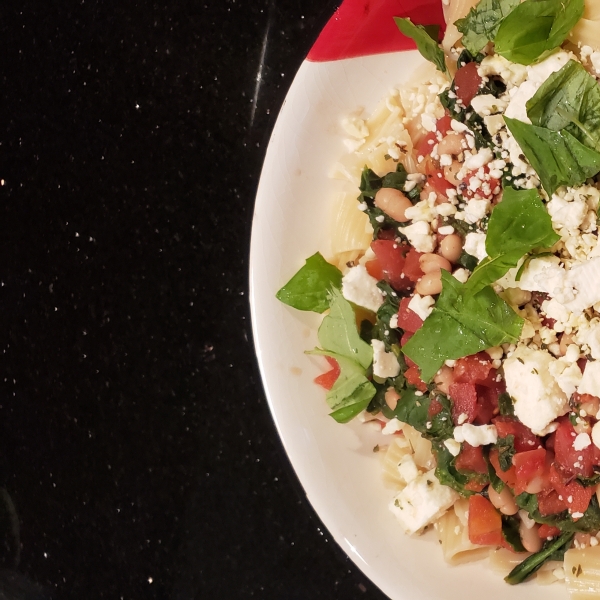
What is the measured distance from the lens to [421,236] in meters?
1.66

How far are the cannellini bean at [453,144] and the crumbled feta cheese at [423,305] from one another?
400 mm

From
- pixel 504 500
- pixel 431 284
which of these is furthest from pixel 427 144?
pixel 504 500

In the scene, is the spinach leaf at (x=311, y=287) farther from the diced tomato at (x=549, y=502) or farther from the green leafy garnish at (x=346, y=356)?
the diced tomato at (x=549, y=502)

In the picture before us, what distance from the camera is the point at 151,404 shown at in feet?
7.96

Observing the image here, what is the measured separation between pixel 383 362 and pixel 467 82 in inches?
31.5

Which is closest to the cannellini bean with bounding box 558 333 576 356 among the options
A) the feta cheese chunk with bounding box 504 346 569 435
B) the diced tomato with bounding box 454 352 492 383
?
the feta cheese chunk with bounding box 504 346 569 435

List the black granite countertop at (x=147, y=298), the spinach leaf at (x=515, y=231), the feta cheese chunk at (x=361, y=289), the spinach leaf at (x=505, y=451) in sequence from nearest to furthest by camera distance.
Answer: the spinach leaf at (x=515, y=231), the spinach leaf at (x=505, y=451), the feta cheese chunk at (x=361, y=289), the black granite countertop at (x=147, y=298)

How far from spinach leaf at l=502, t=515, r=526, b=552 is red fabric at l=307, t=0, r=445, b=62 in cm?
143

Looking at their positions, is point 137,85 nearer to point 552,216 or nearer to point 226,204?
point 226,204

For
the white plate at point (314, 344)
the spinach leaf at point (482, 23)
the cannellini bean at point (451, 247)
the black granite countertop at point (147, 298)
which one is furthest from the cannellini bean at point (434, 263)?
the black granite countertop at point (147, 298)

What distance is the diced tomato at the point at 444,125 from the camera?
1.71 meters

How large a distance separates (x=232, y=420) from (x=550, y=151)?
4.97ft

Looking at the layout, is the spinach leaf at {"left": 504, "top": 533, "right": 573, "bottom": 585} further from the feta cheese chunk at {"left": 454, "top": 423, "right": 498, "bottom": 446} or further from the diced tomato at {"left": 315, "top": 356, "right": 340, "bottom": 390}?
the diced tomato at {"left": 315, "top": 356, "right": 340, "bottom": 390}

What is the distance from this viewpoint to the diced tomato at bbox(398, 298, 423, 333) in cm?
167
